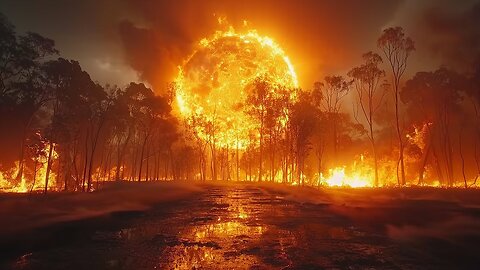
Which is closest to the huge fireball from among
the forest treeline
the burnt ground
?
the forest treeline

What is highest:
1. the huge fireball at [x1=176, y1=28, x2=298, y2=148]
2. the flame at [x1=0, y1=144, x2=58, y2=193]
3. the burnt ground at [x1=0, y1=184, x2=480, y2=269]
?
the huge fireball at [x1=176, y1=28, x2=298, y2=148]

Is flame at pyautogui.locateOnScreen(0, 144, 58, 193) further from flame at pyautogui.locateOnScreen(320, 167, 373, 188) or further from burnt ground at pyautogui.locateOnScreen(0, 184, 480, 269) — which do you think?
flame at pyautogui.locateOnScreen(320, 167, 373, 188)

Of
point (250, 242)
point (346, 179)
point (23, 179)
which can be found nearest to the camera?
point (250, 242)

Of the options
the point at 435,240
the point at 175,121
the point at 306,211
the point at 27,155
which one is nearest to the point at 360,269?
the point at 435,240

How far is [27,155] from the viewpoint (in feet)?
223

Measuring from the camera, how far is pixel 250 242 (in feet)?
51.5

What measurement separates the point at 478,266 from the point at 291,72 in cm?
11447

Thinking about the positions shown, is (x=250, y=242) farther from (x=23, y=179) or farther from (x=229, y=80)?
(x=229, y=80)

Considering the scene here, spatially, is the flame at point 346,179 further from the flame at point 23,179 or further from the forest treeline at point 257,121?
the flame at point 23,179

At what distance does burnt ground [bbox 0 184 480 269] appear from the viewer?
41.0 feet

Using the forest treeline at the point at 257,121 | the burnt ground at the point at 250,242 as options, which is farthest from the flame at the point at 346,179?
the burnt ground at the point at 250,242

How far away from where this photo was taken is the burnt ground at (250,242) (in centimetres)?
1251

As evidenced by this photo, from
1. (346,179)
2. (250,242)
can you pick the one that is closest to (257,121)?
(346,179)

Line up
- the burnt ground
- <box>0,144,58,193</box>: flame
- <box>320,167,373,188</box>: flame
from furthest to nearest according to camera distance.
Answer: <box>320,167,373,188</box>: flame < <box>0,144,58,193</box>: flame < the burnt ground
